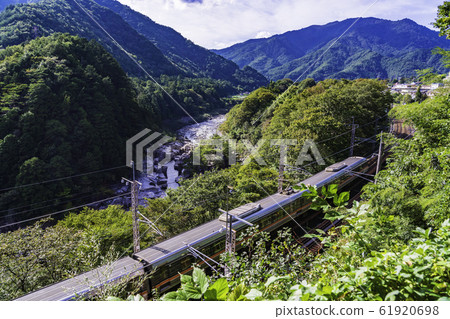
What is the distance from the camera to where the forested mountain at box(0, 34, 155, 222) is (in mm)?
23328

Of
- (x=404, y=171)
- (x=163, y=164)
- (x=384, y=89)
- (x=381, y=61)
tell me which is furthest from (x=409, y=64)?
(x=404, y=171)

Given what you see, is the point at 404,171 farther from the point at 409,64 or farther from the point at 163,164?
the point at 409,64

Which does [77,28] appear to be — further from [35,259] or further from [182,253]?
[182,253]

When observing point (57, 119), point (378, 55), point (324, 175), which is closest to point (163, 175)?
point (57, 119)

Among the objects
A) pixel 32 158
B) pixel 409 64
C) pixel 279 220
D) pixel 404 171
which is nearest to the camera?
pixel 404 171

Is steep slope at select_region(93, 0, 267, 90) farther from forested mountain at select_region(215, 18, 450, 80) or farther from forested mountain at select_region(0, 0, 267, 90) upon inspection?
forested mountain at select_region(215, 18, 450, 80)

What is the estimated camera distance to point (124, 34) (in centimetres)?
8962

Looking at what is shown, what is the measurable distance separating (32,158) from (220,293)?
28110 millimetres

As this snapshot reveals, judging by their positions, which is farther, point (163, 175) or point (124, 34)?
point (124, 34)

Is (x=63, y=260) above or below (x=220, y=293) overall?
below

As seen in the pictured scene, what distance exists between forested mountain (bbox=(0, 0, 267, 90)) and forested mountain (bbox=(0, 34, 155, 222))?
46.2ft

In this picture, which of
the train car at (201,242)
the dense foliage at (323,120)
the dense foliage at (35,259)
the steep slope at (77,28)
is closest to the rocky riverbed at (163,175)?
the dense foliage at (323,120)

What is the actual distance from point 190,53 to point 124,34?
5133 centimetres

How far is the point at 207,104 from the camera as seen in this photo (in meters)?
66.0
